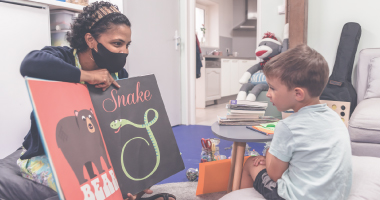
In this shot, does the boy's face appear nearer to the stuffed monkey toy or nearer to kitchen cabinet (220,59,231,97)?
the stuffed monkey toy

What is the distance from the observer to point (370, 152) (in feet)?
5.27

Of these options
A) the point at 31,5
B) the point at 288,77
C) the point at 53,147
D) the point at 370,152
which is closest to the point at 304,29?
the point at 370,152

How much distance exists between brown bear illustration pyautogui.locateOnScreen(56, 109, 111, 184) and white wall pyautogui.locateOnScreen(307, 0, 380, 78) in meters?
2.40

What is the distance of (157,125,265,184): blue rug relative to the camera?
181 cm

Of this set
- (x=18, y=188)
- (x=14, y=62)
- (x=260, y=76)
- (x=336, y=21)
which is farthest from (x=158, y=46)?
(x=18, y=188)

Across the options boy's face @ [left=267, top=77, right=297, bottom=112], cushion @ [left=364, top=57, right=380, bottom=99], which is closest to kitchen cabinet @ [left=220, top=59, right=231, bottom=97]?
cushion @ [left=364, top=57, right=380, bottom=99]

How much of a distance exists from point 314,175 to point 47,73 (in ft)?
2.92

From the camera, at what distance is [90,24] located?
1050mm

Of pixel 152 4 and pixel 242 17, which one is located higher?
pixel 242 17

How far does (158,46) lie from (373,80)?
206cm

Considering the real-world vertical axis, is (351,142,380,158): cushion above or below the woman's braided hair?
below

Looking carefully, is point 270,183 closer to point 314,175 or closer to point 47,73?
point 314,175

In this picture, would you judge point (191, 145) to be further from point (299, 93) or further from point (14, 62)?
point (299, 93)

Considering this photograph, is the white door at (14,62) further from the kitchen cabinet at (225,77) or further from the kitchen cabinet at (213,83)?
the kitchen cabinet at (225,77)
